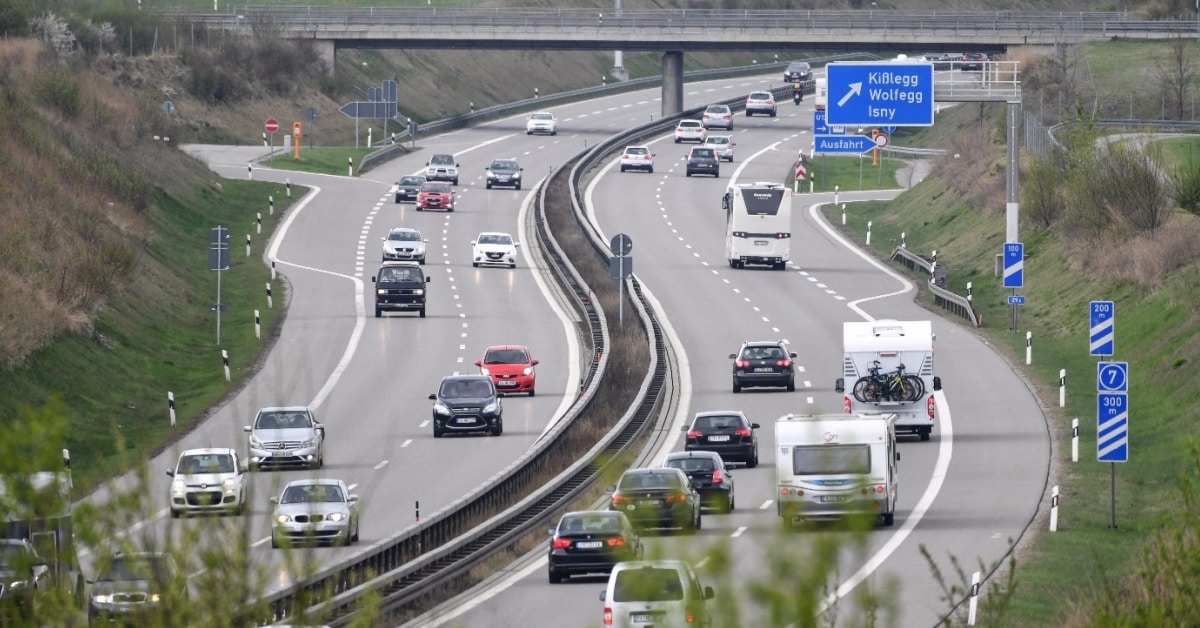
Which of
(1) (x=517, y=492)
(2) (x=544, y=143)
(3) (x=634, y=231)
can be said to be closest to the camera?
(1) (x=517, y=492)

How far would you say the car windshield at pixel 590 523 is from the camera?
26953mm

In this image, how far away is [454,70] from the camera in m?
130

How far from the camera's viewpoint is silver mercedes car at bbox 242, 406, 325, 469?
3650 centimetres

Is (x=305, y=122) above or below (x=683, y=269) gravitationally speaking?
above

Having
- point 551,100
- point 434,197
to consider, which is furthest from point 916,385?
point 551,100

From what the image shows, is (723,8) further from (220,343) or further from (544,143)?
(220,343)

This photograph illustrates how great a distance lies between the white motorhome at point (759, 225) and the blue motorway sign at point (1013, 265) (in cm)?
1389

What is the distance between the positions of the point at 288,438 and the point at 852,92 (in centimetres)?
2448

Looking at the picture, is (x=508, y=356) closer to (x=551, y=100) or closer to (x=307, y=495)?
(x=307, y=495)

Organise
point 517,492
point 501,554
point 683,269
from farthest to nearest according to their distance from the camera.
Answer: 1. point 683,269
2. point 517,492
3. point 501,554

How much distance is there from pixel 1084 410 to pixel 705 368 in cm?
1055

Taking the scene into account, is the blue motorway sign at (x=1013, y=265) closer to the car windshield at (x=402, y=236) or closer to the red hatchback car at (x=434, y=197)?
the car windshield at (x=402, y=236)

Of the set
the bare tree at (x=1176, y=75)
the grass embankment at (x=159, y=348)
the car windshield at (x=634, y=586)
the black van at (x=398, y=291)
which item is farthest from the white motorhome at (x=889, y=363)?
the bare tree at (x=1176, y=75)

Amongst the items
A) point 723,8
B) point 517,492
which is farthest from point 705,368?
point 723,8
